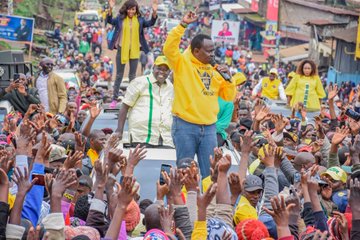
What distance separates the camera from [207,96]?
10102mm

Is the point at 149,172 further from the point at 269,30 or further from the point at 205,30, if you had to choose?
the point at 205,30

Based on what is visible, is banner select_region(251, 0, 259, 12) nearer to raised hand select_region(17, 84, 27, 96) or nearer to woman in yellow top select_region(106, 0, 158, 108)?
woman in yellow top select_region(106, 0, 158, 108)

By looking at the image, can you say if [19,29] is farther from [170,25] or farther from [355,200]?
[170,25]

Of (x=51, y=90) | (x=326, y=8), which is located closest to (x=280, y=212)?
(x=51, y=90)

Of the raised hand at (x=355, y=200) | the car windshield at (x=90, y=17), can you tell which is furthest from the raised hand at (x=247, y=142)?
the car windshield at (x=90, y=17)

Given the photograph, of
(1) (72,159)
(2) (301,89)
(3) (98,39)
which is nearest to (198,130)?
(1) (72,159)

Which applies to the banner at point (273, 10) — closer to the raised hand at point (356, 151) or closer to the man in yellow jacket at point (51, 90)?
the man in yellow jacket at point (51, 90)

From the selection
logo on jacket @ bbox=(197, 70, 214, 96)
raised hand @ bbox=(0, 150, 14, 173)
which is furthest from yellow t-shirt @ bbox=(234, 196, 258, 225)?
raised hand @ bbox=(0, 150, 14, 173)

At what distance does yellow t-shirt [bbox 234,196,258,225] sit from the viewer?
27.8 ft

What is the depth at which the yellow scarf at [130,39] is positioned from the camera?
50.5 feet

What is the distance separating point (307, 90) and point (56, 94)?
3.90m

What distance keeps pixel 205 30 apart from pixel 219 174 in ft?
169

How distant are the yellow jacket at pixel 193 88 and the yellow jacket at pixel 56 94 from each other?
5794 millimetres

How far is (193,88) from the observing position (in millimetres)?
10047
